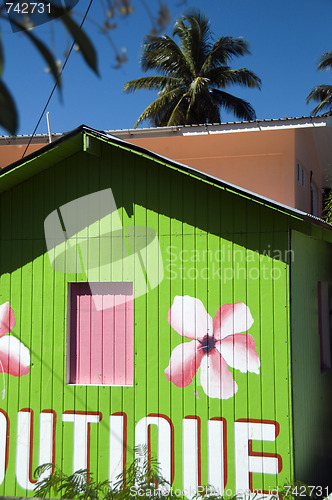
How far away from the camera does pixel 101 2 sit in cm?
96

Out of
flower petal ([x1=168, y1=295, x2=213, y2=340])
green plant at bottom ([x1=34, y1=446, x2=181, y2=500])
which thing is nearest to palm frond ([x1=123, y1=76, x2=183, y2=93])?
flower petal ([x1=168, y1=295, x2=213, y2=340])

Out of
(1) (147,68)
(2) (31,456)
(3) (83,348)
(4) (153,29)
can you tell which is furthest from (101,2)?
(1) (147,68)

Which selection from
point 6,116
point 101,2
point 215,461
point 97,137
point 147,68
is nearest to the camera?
point 6,116

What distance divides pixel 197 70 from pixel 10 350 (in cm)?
2487

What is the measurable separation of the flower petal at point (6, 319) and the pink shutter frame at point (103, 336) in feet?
2.77

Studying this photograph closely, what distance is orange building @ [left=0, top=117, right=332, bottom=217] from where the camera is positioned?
36.8 ft

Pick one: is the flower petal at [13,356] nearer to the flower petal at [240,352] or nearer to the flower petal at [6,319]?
the flower petal at [6,319]

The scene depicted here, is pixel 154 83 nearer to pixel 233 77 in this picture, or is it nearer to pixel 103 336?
pixel 233 77

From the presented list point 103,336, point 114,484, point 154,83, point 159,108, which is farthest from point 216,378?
point 154,83

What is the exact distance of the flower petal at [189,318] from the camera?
6934 mm

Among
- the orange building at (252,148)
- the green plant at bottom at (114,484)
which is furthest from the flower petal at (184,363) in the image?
the orange building at (252,148)

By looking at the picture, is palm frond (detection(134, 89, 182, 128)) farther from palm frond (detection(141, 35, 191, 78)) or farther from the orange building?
the orange building

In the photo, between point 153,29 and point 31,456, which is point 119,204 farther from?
point 153,29

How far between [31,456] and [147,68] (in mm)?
25980
